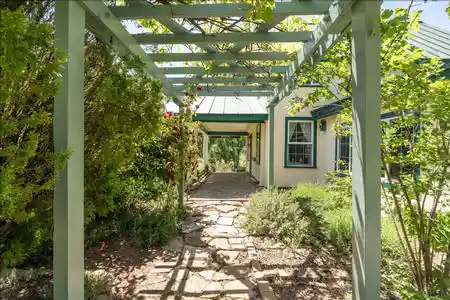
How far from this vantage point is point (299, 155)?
10094 mm

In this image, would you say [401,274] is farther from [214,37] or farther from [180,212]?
[180,212]

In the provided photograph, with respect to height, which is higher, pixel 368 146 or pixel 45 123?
pixel 45 123

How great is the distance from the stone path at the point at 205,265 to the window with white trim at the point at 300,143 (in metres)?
4.74

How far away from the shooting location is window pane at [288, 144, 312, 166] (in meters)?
10.1

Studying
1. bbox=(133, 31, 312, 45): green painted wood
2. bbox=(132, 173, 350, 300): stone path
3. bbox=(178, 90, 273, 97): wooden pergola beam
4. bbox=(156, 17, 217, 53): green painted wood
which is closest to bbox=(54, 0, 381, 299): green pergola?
bbox=(156, 17, 217, 53): green painted wood

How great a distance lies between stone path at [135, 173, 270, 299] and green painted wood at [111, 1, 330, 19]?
9.70 ft

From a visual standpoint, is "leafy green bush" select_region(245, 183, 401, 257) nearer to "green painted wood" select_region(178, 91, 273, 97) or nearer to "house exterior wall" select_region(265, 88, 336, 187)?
"green painted wood" select_region(178, 91, 273, 97)

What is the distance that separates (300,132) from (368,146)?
8596 millimetres

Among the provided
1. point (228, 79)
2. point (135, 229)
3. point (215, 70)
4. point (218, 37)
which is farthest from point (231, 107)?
point (218, 37)

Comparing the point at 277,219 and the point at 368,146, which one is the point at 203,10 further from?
the point at 277,219

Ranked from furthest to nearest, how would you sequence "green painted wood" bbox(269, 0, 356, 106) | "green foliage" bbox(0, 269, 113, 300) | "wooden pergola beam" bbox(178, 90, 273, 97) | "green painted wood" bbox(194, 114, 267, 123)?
"green painted wood" bbox(194, 114, 267, 123), "wooden pergola beam" bbox(178, 90, 273, 97), "green foliage" bbox(0, 269, 113, 300), "green painted wood" bbox(269, 0, 356, 106)

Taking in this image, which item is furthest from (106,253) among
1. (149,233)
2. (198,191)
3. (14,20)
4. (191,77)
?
(198,191)

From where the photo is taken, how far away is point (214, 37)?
2.97 meters

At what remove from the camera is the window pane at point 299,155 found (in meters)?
10.1
